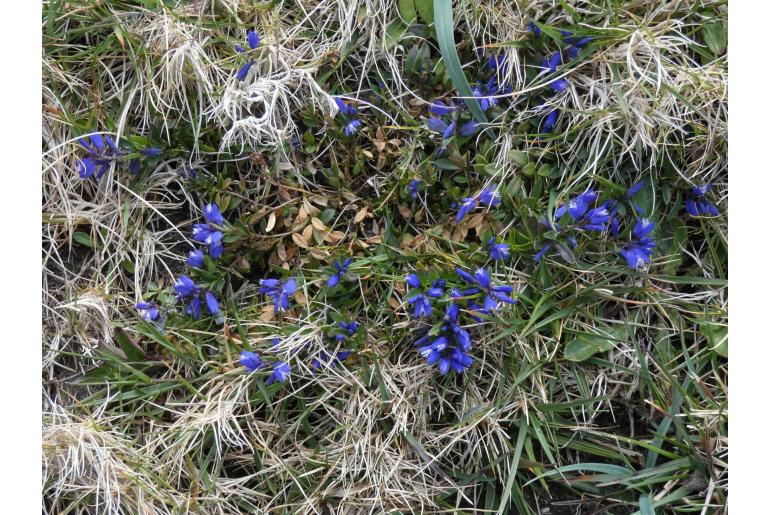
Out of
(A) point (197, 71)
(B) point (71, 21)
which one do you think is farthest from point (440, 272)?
(B) point (71, 21)

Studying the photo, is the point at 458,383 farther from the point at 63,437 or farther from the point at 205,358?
the point at 63,437

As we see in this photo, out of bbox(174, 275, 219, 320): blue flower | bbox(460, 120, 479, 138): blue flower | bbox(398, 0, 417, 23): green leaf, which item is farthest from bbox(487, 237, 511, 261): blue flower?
bbox(174, 275, 219, 320): blue flower

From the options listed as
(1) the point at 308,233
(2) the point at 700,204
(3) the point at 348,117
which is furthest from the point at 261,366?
(2) the point at 700,204

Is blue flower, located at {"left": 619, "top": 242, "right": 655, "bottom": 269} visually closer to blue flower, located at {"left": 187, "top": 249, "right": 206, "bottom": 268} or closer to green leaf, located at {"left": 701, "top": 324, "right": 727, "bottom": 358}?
green leaf, located at {"left": 701, "top": 324, "right": 727, "bottom": 358}

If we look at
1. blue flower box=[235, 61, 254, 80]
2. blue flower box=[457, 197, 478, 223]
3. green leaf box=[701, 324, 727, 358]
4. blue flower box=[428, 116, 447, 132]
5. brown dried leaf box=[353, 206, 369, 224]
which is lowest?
green leaf box=[701, 324, 727, 358]

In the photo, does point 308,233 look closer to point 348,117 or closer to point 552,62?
point 348,117

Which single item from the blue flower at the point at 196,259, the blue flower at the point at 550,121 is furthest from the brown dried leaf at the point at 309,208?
the blue flower at the point at 550,121
